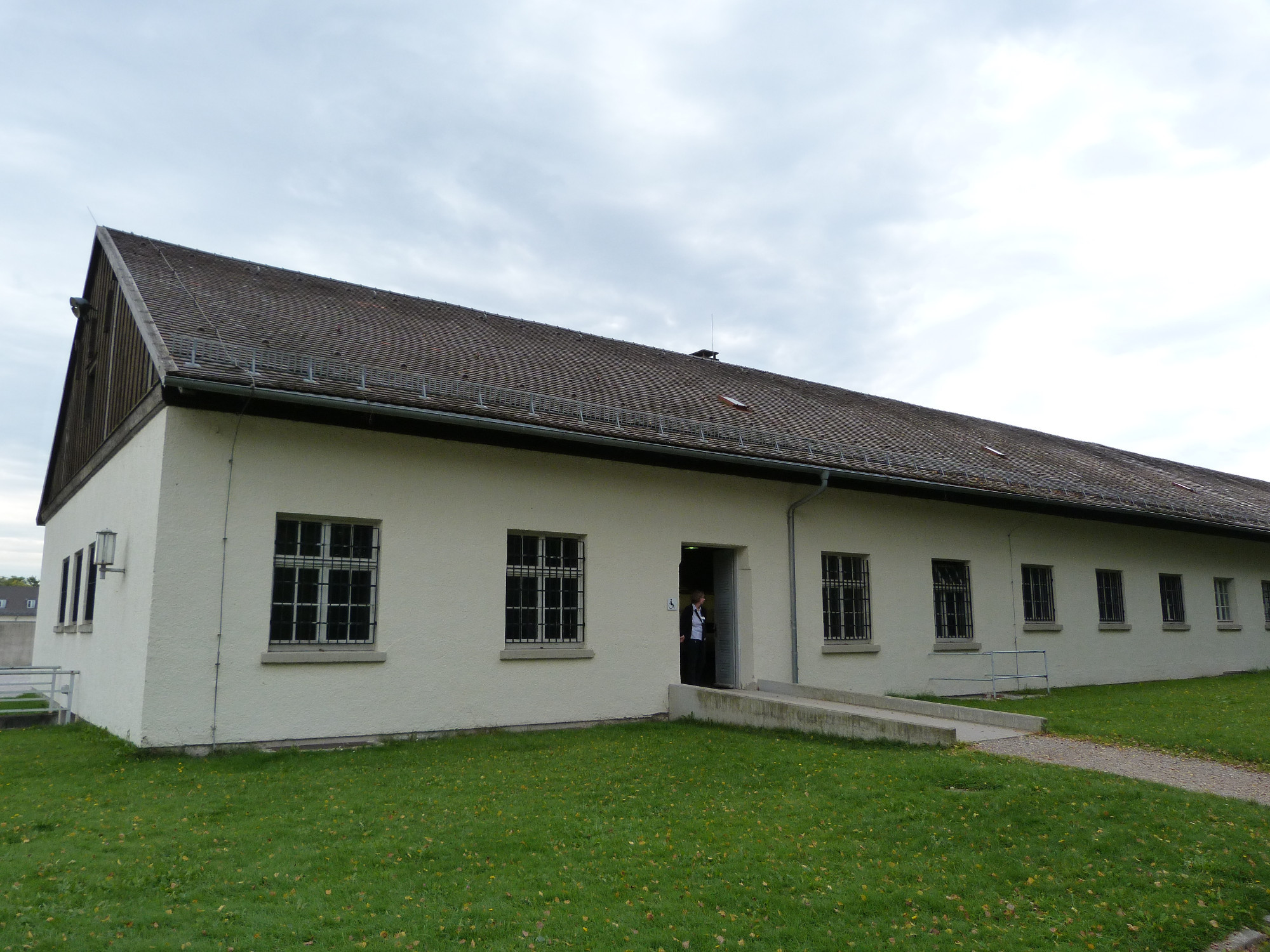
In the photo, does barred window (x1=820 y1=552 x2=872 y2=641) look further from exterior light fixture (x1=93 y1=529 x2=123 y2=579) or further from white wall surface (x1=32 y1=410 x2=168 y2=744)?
exterior light fixture (x1=93 y1=529 x2=123 y2=579)

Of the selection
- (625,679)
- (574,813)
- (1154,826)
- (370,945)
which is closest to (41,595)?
(625,679)

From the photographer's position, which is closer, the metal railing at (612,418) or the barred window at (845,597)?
the metal railing at (612,418)

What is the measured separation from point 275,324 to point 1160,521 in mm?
19020

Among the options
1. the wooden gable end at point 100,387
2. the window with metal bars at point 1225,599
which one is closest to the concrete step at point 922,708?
the wooden gable end at point 100,387

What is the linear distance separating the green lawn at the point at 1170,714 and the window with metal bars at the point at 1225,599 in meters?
3.86

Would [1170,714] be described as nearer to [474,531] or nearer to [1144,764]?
[1144,764]

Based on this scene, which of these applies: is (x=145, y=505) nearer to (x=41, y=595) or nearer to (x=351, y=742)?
(x=351, y=742)

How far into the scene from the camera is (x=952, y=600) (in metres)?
17.5

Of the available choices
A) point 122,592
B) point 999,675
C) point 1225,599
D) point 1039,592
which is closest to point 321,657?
point 122,592

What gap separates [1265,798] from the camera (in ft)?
26.6

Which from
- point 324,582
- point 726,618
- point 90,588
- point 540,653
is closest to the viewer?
point 324,582

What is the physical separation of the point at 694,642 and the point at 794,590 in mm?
1840

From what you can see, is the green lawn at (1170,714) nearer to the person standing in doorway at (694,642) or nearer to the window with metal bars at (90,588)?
the person standing in doorway at (694,642)

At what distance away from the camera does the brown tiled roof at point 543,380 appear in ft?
37.6
